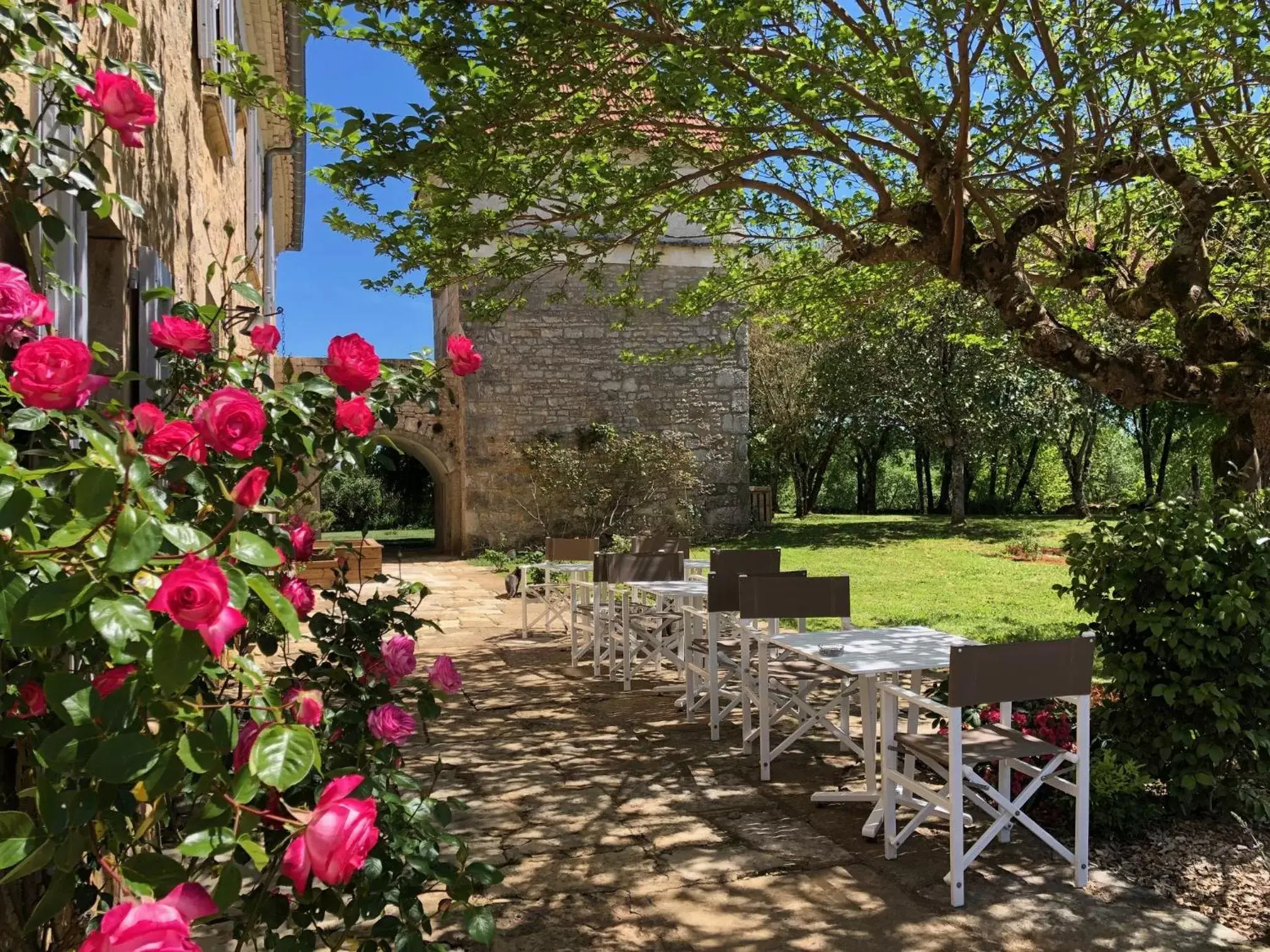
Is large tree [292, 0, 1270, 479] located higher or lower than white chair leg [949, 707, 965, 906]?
higher

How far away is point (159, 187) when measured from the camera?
12.1 ft

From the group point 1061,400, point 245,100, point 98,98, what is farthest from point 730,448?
point 98,98

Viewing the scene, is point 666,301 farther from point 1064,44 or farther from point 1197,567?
point 1197,567

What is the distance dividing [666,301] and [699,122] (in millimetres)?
9861

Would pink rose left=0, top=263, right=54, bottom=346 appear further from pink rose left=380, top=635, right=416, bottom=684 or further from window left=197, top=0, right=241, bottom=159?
window left=197, top=0, right=241, bottom=159

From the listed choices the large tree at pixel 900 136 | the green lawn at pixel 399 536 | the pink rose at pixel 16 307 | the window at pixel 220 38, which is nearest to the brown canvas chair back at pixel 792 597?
the large tree at pixel 900 136

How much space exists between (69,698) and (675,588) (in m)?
5.14

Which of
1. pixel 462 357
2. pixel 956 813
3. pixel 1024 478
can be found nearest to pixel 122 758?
pixel 462 357

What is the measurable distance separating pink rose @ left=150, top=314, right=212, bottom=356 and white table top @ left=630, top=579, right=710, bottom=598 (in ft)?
12.6

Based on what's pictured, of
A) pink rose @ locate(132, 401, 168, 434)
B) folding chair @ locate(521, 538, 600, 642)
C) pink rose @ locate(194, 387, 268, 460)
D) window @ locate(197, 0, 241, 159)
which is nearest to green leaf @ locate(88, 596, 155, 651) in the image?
pink rose @ locate(194, 387, 268, 460)

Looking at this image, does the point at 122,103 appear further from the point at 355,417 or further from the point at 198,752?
the point at 198,752

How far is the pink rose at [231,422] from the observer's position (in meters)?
1.37

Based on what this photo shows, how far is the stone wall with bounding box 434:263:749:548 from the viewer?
Result: 16000 millimetres

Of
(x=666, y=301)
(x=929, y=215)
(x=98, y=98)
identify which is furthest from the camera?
(x=666, y=301)
